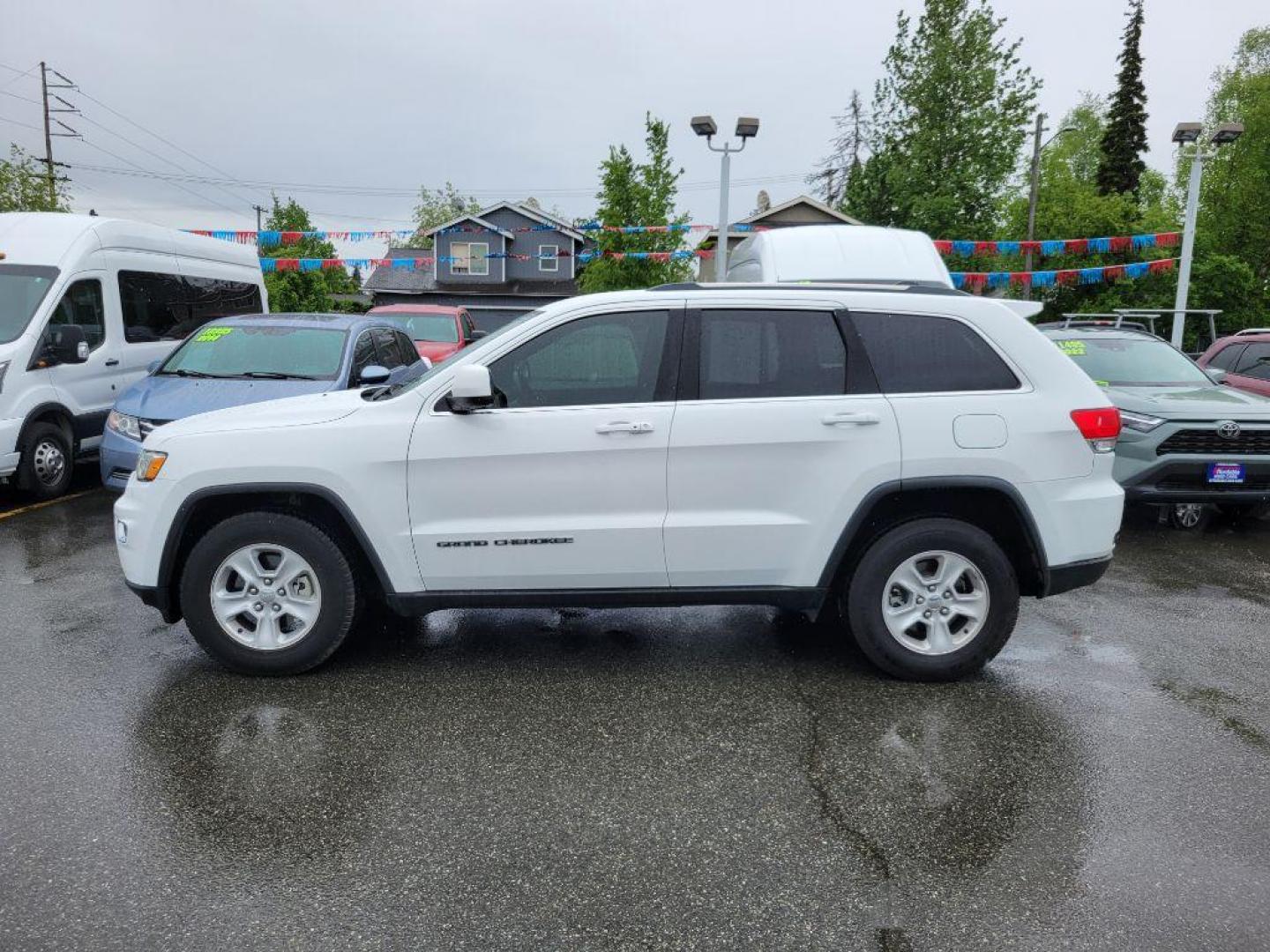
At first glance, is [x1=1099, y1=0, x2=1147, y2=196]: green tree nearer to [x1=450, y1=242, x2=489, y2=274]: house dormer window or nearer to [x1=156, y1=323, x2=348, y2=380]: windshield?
[x1=450, y1=242, x2=489, y2=274]: house dormer window

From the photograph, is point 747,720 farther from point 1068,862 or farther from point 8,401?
point 8,401

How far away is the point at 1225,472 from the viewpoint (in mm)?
7465

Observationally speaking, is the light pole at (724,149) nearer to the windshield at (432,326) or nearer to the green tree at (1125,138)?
the windshield at (432,326)

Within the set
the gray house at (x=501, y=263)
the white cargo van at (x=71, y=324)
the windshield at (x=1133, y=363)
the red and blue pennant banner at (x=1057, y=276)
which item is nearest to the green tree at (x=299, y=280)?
the gray house at (x=501, y=263)

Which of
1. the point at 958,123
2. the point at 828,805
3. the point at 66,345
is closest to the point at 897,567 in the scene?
the point at 828,805

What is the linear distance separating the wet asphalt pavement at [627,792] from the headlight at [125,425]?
2188 mm

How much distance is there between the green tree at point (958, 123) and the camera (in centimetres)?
3194

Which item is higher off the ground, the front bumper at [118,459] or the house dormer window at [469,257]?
the house dormer window at [469,257]

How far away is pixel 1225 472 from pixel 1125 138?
1997 inches

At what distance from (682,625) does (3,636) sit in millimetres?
3689

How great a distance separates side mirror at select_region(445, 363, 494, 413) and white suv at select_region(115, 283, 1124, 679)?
0.02 meters

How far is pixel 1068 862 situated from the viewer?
2945mm

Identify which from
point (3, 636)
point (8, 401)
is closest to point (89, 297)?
point (8, 401)

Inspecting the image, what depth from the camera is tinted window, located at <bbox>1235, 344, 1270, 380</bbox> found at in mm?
10289
